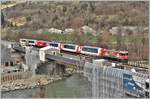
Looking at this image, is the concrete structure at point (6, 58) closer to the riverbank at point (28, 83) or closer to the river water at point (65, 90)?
the riverbank at point (28, 83)

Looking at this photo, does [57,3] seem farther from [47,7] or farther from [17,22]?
[17,22]

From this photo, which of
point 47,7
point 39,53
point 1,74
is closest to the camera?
point 1,74

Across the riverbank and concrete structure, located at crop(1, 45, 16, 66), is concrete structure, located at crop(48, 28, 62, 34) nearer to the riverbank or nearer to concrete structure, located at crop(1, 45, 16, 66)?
concrete structure, located at crop(1, 45, 16, 66)

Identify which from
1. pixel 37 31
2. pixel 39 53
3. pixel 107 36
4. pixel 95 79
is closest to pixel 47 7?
pixel 37 31

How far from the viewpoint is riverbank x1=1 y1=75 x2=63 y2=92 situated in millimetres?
7395

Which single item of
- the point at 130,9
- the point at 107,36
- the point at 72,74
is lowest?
the point at 72,74

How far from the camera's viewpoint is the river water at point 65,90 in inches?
247

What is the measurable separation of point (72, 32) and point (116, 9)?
2.45 metres

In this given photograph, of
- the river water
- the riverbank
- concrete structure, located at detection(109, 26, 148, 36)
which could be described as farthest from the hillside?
the river water

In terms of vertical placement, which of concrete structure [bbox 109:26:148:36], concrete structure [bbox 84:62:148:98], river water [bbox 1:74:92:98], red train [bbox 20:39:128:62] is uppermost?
concrete structure [bbox 109:26:148:36]

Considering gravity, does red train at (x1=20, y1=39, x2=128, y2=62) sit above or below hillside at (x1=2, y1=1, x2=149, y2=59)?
below

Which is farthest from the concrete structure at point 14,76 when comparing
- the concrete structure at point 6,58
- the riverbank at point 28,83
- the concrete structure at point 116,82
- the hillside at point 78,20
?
the hillside at point 78,20

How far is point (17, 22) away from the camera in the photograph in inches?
650

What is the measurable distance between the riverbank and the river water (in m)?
0.17
